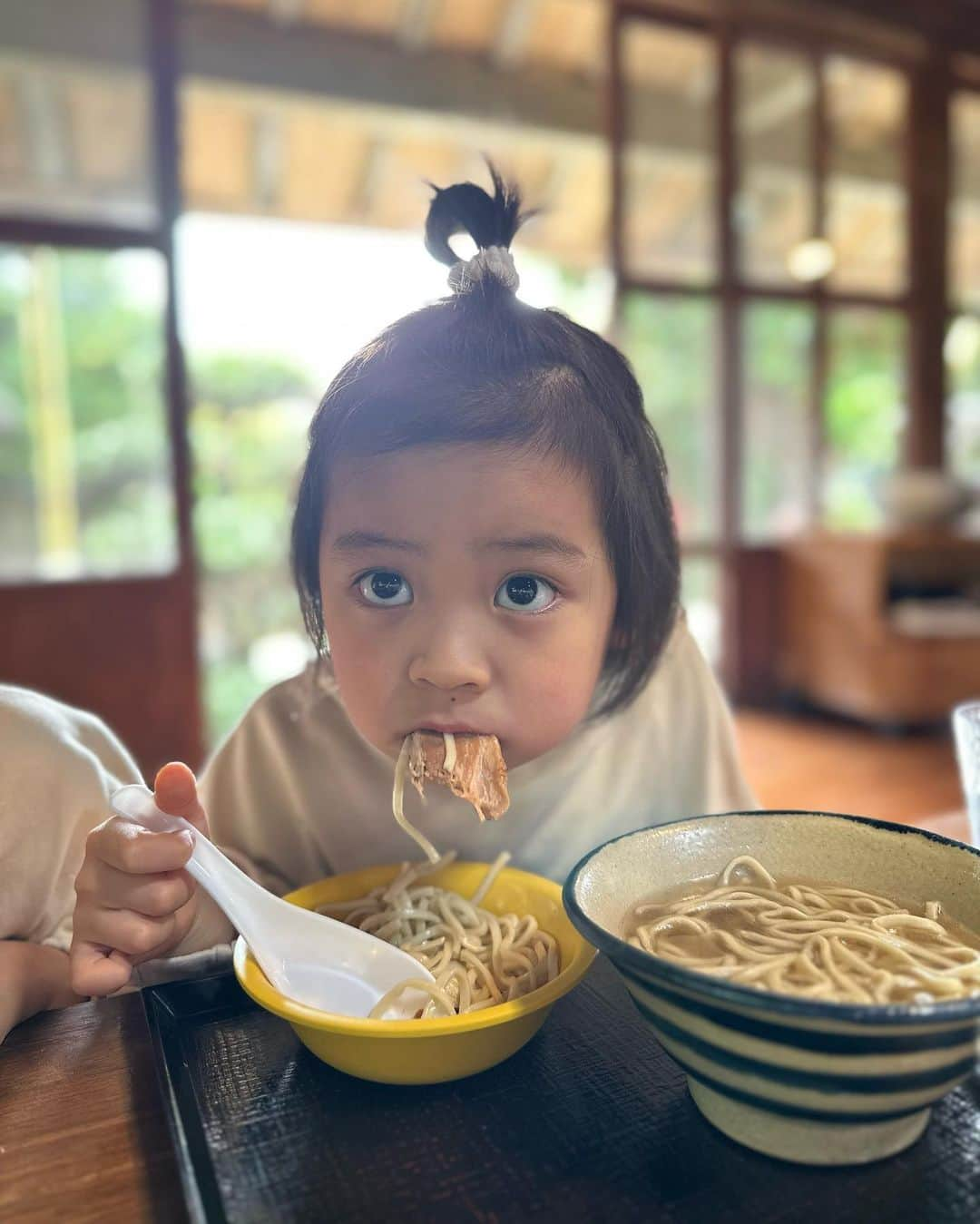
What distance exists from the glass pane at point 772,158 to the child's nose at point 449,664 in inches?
192

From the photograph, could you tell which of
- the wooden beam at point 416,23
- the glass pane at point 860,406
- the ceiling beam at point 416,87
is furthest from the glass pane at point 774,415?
the wooden beam at point 416,23

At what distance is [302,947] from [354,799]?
0.29 meters

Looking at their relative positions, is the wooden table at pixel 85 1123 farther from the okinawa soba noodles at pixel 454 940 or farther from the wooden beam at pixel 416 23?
the wooden beam at pixel 416 23

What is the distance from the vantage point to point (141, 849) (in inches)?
28.4

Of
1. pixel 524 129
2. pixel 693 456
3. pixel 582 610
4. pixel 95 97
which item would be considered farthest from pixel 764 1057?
pixel 524 129

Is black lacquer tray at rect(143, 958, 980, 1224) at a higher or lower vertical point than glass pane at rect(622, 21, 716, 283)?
lower

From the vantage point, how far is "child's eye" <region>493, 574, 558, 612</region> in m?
0.78

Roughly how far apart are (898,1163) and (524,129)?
17.3 ft

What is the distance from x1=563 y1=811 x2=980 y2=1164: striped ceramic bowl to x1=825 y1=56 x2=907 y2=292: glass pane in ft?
17.3

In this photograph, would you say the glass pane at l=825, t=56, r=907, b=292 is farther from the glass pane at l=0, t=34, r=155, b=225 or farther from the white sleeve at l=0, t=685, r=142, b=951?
the white sleeve at l=0, t=685, r=142, b=951

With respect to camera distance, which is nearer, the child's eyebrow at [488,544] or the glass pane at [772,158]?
the child's eyebrow at [488,544]

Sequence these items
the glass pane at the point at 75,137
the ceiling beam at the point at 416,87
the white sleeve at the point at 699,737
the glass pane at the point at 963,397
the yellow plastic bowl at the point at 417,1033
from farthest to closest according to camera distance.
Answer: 1. the glass pane at the point at 963,397
2. the ceiling beam at the point at 416,87
3. the glass pane at the point at 75,137
4. the white sleeve at the point at 699,737
5. the yellow plastic bowl at the point at 417,1033

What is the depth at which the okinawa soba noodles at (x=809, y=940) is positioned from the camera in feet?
1.96

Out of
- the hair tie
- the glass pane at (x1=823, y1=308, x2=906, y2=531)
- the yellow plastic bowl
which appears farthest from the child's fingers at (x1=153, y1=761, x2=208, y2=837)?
the glass pane at (x1=823, y1=308, x2=906, y2=531)
